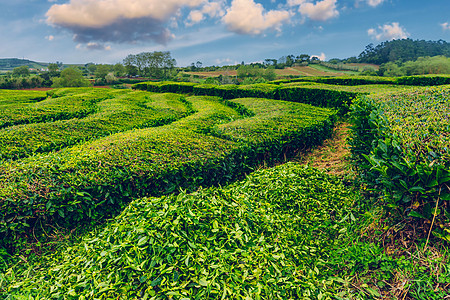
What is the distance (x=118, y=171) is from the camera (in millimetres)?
4289

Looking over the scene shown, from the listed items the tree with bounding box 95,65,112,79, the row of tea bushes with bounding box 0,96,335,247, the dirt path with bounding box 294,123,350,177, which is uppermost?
the tree with bounding box 95,65,112,79

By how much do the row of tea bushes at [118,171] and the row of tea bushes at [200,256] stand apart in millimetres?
748

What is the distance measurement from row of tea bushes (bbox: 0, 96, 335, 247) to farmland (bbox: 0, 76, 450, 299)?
2cm

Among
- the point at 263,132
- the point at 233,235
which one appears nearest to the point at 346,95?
the point at 263,132

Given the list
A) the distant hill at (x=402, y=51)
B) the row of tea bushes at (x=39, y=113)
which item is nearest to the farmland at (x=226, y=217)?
the row of tea bushes at (x=39, y=113)

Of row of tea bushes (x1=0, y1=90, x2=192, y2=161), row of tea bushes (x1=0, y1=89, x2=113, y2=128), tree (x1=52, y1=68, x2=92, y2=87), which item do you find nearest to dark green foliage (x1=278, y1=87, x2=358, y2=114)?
row of tea bushes (x1=0, y1=90, x2=192, y2=161)

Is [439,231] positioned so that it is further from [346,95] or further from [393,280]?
[346,95]

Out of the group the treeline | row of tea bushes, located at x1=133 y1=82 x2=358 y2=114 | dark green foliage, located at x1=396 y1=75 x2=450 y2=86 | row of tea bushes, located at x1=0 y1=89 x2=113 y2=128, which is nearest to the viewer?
row of tea bushes, located at x1=0 y1=89 x2=113 y2=128

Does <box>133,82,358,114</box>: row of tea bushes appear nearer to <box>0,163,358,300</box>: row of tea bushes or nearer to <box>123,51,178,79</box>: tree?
<box>0,163,358,300</box>: row of tea bushes

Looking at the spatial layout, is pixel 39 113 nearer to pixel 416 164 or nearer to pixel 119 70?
pixel 416 164

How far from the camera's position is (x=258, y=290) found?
223 cm

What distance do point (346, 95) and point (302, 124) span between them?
504cm

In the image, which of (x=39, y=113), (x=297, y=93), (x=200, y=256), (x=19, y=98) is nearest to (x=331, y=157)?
(x=200, y=256)

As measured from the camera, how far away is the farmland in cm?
239
